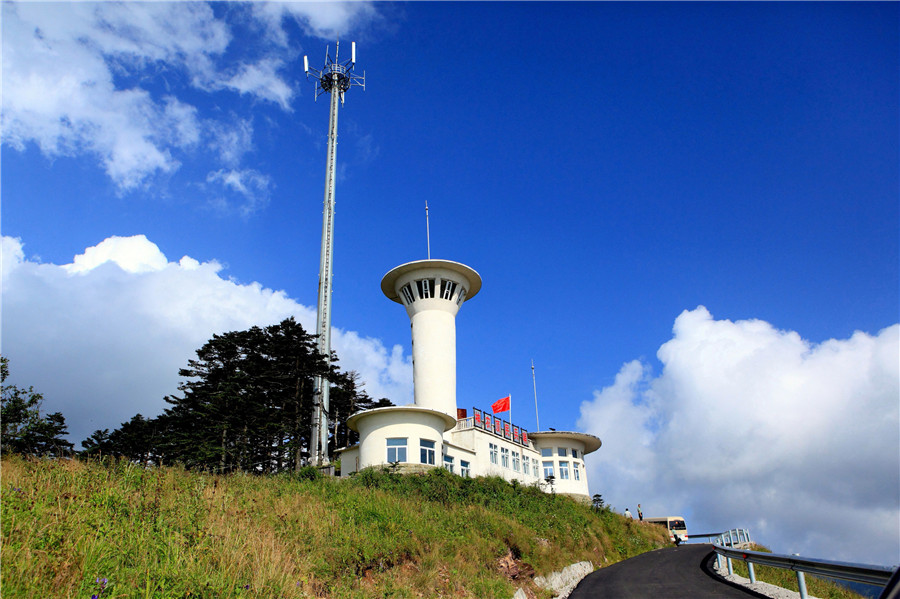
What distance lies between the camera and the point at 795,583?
19.1 m

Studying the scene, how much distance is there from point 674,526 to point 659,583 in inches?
1448

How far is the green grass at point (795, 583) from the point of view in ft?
54.1

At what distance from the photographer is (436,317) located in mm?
45281

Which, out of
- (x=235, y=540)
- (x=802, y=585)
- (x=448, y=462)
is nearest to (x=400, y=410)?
(x=448, y=462)

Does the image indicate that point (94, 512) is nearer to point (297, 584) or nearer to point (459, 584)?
point (297, 584)

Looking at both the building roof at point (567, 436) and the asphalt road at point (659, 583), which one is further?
the building roof at point (567, 436)

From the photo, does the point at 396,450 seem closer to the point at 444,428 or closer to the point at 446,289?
the point at 444,428

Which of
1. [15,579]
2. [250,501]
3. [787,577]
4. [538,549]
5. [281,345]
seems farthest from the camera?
[281,345]

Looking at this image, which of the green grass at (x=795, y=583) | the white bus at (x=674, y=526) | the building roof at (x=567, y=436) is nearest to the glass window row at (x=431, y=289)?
the building roof at (x=567, y=436)

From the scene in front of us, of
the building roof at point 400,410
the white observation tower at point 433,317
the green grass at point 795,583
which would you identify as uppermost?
the white observation tower at point 433,317

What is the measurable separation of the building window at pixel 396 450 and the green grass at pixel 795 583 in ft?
59.7

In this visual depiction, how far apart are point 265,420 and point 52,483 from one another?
28.8 metres

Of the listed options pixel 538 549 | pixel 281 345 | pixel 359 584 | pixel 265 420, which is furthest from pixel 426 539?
pixel 281 345

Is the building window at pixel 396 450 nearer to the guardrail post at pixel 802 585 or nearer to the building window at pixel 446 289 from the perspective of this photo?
the building window at pixel 446 289
